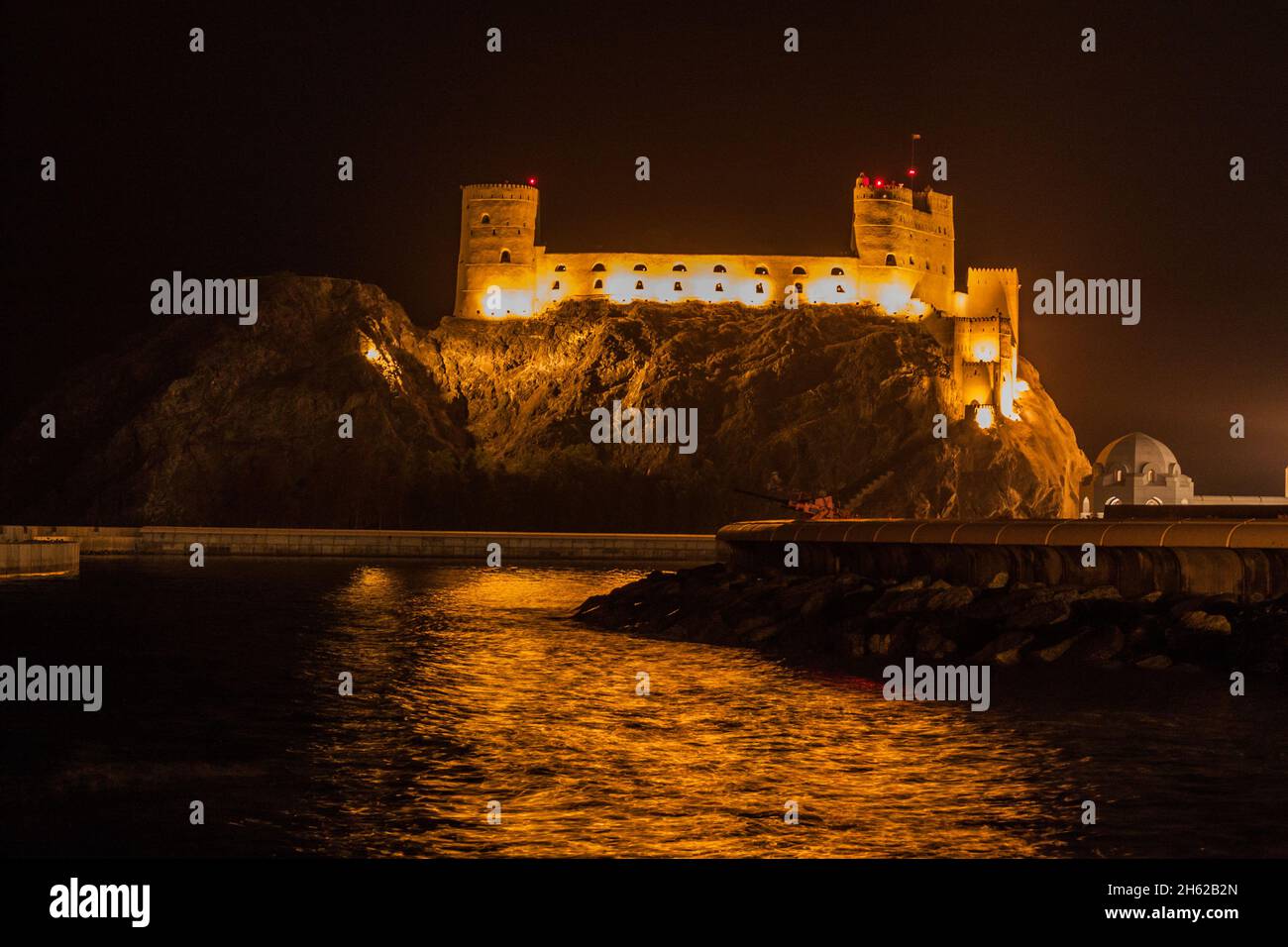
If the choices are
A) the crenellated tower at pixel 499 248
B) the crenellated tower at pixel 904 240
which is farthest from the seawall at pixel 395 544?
the crenellated tower at pixel 904 240

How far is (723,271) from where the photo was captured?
310 ft

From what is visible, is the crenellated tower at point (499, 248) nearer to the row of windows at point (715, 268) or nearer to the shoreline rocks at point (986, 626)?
the row of windows at point (715, 268)

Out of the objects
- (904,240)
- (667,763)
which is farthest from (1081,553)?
(904,240)

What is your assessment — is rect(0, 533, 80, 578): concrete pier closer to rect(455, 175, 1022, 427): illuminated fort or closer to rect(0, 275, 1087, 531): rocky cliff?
rect(0, 275, 1087, 531): rocky cliff

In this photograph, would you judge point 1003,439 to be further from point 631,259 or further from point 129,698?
point 129,698

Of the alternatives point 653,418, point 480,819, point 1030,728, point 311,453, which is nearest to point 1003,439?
point 653,418

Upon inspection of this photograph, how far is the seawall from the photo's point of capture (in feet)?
190

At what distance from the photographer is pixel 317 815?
1154cm

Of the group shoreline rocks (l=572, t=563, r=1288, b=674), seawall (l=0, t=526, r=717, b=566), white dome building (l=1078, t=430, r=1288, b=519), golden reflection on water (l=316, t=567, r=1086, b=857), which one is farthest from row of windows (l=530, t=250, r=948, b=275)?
golden reflection on water (l=316, t=567, r=1086, b=857)

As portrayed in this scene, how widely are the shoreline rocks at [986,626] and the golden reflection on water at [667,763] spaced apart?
4.35ft

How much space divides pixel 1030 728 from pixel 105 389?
8651 centimetres

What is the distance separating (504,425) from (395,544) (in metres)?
32.3

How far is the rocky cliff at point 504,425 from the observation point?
8106 cm

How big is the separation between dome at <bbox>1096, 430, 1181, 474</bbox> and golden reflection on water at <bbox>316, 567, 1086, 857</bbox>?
44216 millimetres
